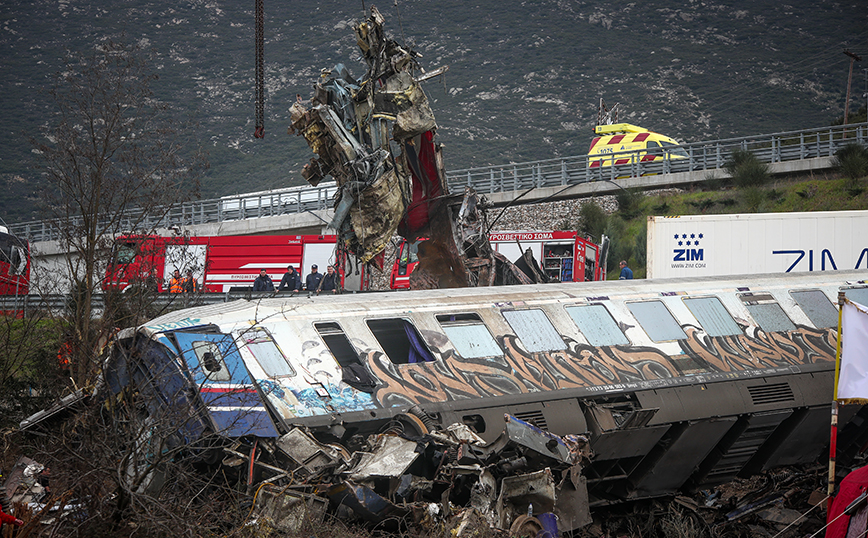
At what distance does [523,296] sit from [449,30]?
112m

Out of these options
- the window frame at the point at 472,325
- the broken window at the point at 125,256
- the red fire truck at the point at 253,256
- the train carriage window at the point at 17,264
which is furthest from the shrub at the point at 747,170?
the train carriage window at the point at 17,264

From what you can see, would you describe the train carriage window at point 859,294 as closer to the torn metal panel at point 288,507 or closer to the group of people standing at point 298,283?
the torn metal panel at point 288,507

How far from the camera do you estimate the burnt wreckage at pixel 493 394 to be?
9.77 m

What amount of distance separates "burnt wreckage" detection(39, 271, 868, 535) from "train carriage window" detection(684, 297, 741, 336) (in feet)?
0.14

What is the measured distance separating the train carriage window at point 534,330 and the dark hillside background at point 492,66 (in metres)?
77.1

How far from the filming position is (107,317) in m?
15.5

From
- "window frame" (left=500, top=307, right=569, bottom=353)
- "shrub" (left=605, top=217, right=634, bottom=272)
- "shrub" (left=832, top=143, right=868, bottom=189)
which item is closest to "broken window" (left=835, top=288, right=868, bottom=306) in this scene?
"window frame" (left=500, top=307, right=569, bottom=353)

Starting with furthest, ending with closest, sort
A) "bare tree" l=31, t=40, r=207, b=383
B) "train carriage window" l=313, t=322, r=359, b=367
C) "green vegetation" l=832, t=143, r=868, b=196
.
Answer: "green vegetation" l=832, t=143, r=868, b=196 < "bare tree" l=31, t=40, r=207, b=383 < "train carriage window" l=313, t=322, r=359, b=367

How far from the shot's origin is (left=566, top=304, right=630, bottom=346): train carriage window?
1338cm

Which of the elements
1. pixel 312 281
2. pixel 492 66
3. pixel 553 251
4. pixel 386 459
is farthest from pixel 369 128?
pixel 492 66

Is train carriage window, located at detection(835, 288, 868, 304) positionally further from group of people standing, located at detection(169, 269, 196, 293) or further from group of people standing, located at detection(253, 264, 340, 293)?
group of people standing, located at detection(253, 264, 340, 293)

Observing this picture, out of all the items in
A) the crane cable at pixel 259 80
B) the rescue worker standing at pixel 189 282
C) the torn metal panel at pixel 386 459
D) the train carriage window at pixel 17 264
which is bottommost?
the torn metal panel at pixel 386 459

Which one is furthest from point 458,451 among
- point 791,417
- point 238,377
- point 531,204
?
point 531,204

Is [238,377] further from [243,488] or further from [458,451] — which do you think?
[458,451]
